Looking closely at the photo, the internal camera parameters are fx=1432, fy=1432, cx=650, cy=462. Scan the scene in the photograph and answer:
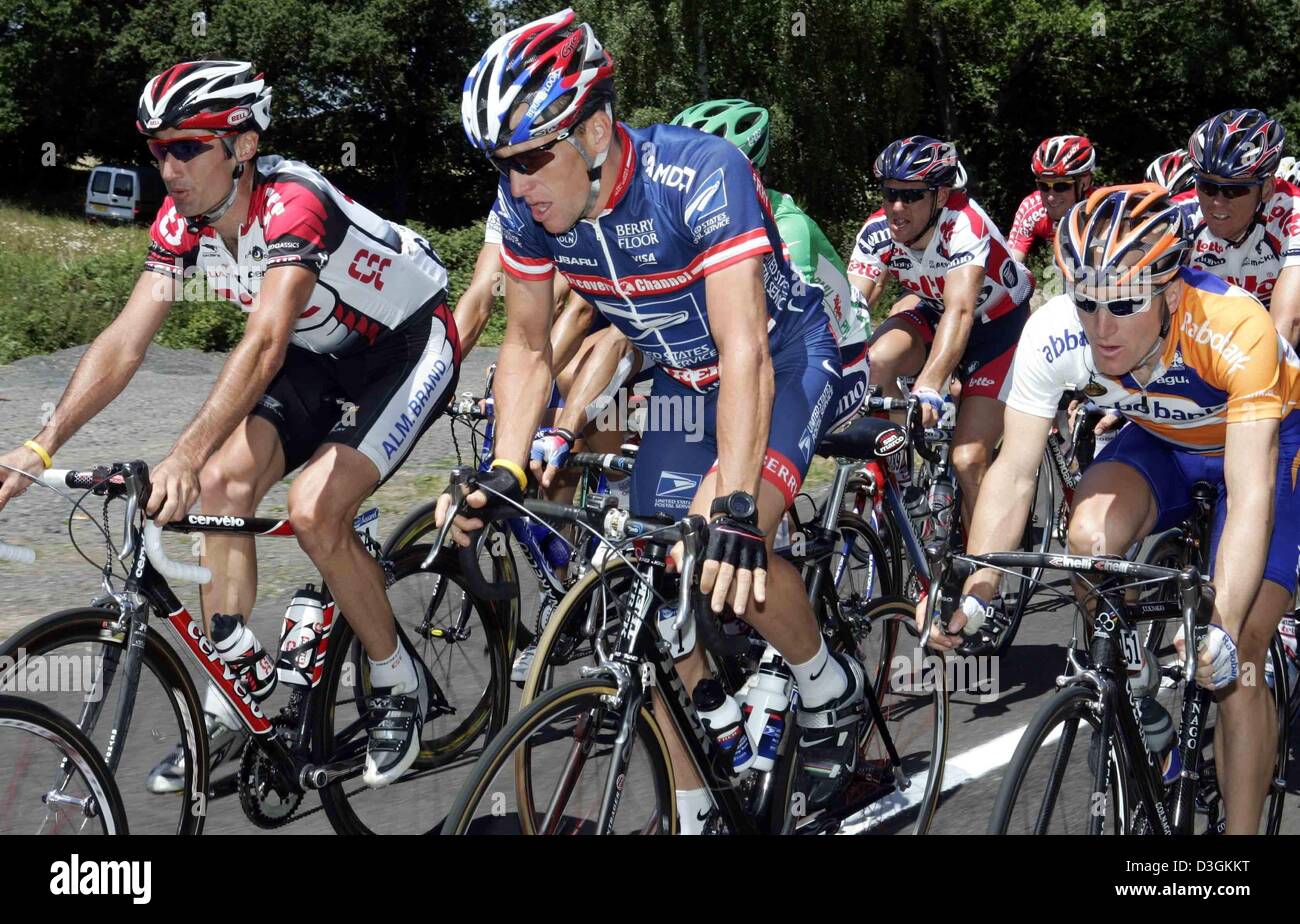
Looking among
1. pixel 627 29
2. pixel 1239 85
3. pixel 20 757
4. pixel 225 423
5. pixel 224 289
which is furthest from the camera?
pixel 1239 85

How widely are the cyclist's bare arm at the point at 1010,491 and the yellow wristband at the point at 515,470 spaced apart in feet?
3.96

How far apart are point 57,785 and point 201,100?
77.3 inches

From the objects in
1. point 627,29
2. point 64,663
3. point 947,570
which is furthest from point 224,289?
point 627,29

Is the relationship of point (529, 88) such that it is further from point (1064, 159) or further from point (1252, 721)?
point (1064, 159)

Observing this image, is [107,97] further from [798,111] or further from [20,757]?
[20,757]

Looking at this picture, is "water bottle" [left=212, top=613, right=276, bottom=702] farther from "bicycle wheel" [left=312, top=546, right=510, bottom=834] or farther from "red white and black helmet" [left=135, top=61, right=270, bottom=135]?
"red white and black helmet" [left=135, top=61, right=270, bottom=135]

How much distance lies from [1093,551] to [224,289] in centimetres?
277

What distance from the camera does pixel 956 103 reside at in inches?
1594

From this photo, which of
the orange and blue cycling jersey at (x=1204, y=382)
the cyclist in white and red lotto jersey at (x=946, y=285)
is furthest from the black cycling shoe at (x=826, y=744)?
the cyclist in white and red lotto jersey at (x=946, y=285)

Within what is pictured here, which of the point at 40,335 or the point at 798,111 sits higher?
the point at 798,111

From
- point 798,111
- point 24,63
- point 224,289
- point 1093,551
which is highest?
point 24,63

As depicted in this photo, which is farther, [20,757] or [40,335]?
[40,335]

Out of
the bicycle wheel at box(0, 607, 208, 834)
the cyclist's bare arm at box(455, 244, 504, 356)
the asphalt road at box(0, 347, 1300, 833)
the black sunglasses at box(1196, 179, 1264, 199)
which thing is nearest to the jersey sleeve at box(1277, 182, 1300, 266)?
the black sunglasses at box(1196, 179, 1264, 199)

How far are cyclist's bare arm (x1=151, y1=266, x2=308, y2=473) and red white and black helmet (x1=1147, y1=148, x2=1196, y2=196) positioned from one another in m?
5.19
